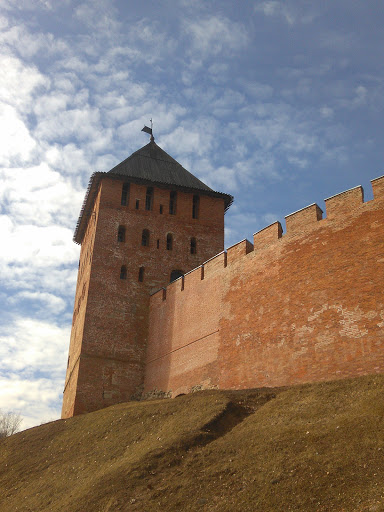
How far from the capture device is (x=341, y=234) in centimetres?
1712

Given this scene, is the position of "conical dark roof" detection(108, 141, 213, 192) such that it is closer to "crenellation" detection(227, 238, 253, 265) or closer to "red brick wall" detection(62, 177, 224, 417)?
"red brick wall" detection(62, 177, 224, 417)

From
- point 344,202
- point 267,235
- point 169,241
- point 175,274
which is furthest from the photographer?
point 169,241

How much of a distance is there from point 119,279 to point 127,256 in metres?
1.25

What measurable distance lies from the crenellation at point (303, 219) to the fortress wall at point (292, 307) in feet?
0.11

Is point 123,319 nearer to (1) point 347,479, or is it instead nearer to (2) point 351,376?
(2) point 351,376

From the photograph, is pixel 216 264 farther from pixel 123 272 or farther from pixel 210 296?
pixel 123 272

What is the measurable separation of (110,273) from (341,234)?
40.9ft

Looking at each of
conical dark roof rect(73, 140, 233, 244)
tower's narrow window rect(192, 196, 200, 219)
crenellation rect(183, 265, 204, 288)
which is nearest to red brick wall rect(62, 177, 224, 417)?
tower's narrow window rect(192, 196, 200, 219)

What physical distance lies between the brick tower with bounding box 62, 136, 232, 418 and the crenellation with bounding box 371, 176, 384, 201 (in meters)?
12.6

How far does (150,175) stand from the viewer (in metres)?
29.7

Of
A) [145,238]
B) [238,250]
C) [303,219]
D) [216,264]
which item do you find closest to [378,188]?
[303,219]

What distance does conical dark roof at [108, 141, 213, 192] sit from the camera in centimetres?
2943

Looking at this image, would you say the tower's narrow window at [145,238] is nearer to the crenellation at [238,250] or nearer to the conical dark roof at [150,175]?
the conical dark roof at [150,175]

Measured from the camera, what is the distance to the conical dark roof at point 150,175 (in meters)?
29.0
